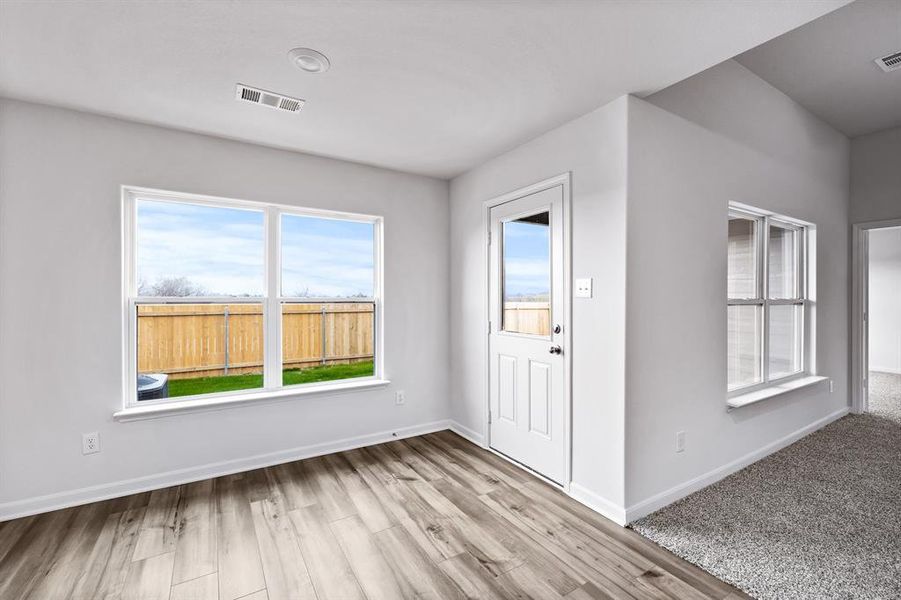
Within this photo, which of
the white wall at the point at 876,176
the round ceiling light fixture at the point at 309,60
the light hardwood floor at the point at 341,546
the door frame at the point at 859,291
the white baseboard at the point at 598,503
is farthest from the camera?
the door frame at the point at 859,291

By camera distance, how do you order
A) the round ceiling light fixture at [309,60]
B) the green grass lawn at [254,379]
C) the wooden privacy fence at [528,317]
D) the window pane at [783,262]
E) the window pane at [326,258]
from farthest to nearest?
the window pane at [783,262]
the window pane at [326,258]
the green grass lawn at [254,379]
the wooden privacy fence at [528,317]
the round ceiling light fixture at [309,60]

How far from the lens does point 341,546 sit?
2125mm

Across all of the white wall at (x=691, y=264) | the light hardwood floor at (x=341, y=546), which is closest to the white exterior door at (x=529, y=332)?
the light hardwood floor at (x=341, y=546)

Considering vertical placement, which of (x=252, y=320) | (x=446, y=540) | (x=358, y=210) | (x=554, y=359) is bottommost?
(x=446, y=540)

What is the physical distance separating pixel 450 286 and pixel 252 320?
184cm

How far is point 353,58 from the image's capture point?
2.02 metres

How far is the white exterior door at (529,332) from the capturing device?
2.79 m

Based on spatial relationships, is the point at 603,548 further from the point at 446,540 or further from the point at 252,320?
the point at 252,320

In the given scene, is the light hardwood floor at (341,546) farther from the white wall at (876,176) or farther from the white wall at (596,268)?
the white wall at (876,176)

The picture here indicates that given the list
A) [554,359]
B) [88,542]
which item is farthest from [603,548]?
[88,542]

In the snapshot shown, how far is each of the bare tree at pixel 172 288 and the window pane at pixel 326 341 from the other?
2.12ft

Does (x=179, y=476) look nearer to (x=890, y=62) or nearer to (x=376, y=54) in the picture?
(x=376, y=54)

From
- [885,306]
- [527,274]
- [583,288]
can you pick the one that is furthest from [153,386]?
[885,306]

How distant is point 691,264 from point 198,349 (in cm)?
359
